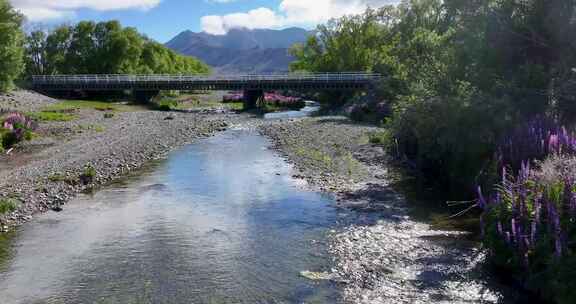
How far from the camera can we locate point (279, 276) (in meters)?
13.1

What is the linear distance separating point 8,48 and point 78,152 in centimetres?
2771

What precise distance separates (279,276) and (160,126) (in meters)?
40.0

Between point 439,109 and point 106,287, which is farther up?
point 439,109

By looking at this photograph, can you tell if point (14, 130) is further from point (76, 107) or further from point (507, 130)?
point (507, 130)

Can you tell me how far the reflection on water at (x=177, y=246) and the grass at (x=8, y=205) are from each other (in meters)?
1.21

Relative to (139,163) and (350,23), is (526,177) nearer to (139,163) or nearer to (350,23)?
(139,163)

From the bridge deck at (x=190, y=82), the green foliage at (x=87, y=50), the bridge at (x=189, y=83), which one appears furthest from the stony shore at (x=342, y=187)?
the green foliage at (x=87, y=50)

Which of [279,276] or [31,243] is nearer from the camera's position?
[279,276]

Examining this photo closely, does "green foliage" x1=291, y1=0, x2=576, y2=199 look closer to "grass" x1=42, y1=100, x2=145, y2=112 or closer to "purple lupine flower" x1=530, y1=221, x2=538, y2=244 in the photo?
"purple lupine flower" x1=530, y1=221, x2=538, y2=244

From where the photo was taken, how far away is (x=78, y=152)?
3191 centimetres

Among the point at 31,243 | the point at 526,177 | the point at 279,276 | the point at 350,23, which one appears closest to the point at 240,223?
the point at 279,276

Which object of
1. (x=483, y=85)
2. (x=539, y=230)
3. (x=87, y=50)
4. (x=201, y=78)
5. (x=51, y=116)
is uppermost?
(x=87, y=50)

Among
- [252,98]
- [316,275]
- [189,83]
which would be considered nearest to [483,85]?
[316,275]

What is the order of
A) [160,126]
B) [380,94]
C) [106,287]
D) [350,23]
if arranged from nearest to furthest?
[106,287] → [160,126] → [380,94] → [350,23]
